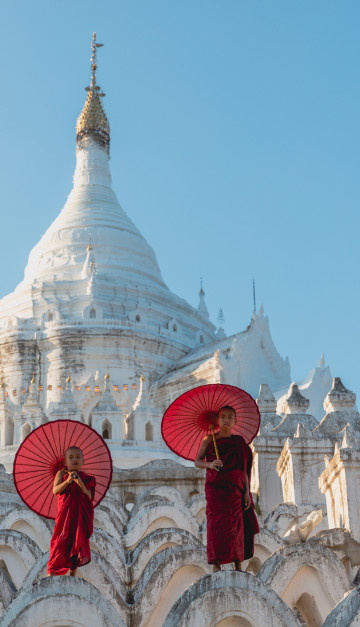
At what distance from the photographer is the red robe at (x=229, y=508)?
7129mm

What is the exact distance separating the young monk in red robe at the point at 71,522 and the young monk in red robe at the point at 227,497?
989mm

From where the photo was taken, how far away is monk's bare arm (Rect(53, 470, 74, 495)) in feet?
24.8

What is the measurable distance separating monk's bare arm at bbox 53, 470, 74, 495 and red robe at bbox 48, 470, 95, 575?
→ 0.03m

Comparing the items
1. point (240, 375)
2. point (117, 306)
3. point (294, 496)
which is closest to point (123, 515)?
point (294, 496)

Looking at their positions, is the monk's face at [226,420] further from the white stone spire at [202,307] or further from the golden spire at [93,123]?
the golden spire at [93,123]

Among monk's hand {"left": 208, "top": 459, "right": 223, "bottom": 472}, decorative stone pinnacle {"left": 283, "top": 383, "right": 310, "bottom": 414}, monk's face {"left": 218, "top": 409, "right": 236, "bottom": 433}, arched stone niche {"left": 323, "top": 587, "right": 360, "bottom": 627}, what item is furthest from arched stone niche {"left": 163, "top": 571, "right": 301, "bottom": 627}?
decorative stone pinnacle {"left": 283, "top": 383, "right": 310, "bottom": 414}

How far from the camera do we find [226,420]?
7719 millimetres

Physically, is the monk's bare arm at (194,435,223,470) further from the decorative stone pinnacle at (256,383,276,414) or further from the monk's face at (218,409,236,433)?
the decorative stone pinnacle at (256,383,276,414)

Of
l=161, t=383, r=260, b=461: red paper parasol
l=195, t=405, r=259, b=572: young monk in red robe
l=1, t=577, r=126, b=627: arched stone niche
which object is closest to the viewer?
l=1, t=577, r=126, b=627: arched stone niche

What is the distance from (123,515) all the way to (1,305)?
29.1 meters

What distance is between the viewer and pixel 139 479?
18.7 meters

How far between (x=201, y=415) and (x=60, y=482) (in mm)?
1434

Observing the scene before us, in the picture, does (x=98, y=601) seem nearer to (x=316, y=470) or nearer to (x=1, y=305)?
(x=316, y=470)

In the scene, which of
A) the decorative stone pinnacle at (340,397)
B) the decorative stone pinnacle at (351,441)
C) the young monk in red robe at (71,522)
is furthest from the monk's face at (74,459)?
the decorative stone pinnacle at (340,397)
